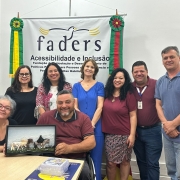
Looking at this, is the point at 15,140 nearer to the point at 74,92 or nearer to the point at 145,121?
the point at 74,92

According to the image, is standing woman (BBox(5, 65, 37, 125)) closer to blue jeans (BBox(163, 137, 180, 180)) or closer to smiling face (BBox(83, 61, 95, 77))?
smiling face (BBox(83, 61, 95, 77))

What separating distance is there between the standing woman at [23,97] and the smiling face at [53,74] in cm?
24

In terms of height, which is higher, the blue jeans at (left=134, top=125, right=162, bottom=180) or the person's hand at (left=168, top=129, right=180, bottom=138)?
the person's hand at (left=168, top=129, right=180, bottom=138)

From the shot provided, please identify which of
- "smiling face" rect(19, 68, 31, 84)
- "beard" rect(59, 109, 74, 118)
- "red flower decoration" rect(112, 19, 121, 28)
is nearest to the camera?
"beard" rect(59, 109, 74, 118)

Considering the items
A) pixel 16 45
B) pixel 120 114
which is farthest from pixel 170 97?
pixel 16 45

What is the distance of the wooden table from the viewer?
4.26 feet

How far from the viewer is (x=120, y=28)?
2889 mm

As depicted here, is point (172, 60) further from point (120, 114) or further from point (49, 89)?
point (49, 89)

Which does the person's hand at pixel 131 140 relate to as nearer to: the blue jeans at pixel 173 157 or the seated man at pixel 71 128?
the blue jeans at pixel 173 157

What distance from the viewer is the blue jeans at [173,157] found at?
81.7 inches

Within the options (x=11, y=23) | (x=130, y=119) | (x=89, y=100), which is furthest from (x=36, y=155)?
(x=11, y=23)

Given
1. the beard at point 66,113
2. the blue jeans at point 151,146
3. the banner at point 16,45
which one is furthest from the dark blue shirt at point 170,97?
the banner at point 16,45

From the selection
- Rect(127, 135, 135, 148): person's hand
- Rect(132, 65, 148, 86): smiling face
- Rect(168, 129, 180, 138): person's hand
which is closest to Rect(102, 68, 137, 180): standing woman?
Rect(127, 135, 135, 148): person's hand

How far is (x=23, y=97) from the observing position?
257 centimetres
